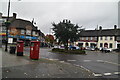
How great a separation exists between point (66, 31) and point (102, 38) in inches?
1361

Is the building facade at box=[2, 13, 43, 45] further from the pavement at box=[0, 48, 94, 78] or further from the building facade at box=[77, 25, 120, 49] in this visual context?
the pavement at box=[0, 48, 94, 78]

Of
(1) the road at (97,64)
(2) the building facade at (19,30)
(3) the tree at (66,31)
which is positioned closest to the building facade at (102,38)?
(2) the building facade at (19,30)

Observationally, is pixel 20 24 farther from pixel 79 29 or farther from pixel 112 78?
pixel 112 78

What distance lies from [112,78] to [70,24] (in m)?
20.0

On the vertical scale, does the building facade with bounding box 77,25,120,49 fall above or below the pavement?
above

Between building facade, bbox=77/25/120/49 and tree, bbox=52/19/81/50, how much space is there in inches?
869

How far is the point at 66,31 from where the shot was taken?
25.8 m

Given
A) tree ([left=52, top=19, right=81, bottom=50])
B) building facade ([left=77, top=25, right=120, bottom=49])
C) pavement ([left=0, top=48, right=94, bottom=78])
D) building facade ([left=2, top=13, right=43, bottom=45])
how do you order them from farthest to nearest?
building facade ([left=77, top=25, right=120, bottom=49])
building facade ([left=2, top=13, right=43, bottom=45])
tree ([left=52, top=19, right=81, bottom=50])
pavement ([left=0, top=48, right=94, bottom=78])

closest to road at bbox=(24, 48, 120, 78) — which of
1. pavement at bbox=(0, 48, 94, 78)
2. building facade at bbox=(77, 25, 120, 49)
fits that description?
pavement at bbox=(0, 48, 94, 78)

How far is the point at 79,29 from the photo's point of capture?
27156 mm

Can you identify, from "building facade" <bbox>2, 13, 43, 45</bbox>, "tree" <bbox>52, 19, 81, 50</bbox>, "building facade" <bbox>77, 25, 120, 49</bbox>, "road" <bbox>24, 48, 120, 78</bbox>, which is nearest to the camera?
"road" <bbox>24, 48, 120, 78</bbox>

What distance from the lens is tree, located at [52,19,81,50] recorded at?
2584cm

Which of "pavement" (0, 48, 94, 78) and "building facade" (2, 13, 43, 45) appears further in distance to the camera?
"building facade" (2, 13, 43, 45)

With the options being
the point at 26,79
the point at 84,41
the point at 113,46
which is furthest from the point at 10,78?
the point at 84,41
